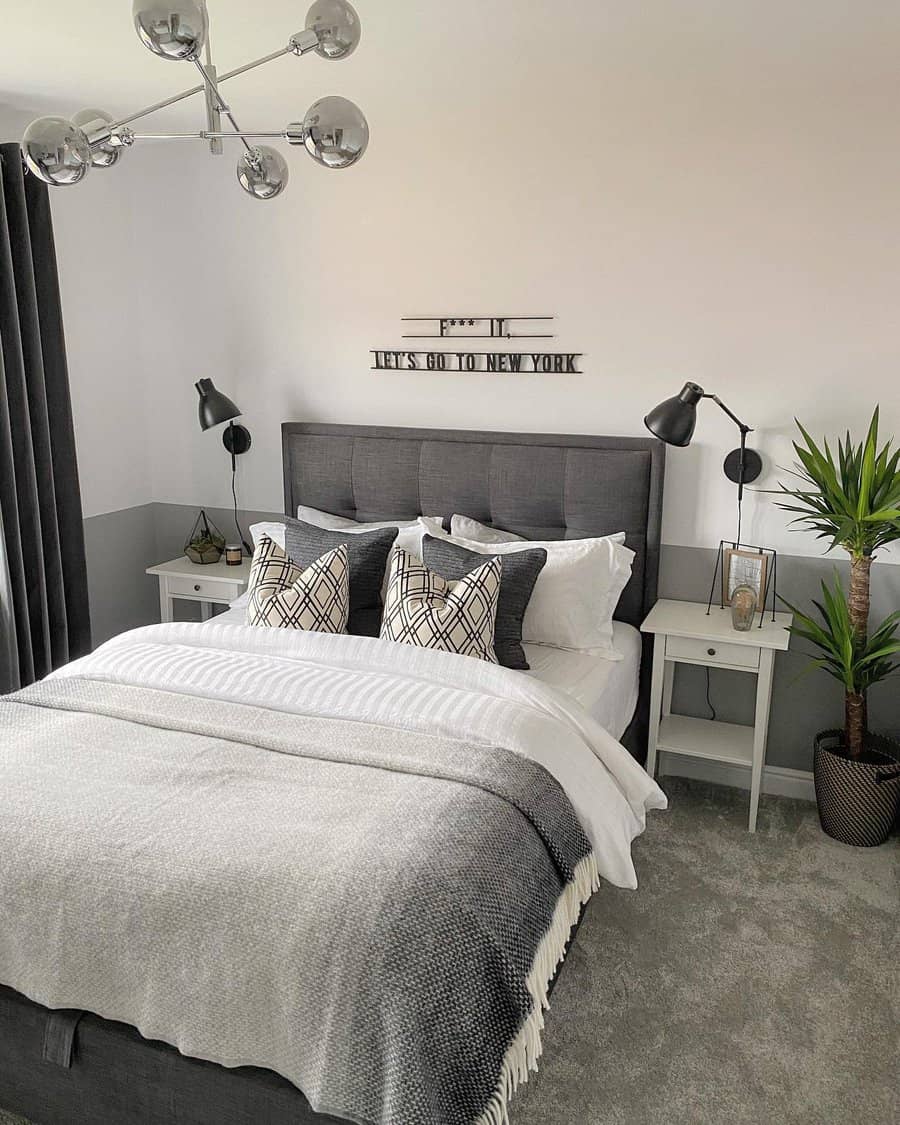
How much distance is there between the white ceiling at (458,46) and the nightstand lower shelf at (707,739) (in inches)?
84.7

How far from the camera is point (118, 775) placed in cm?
201

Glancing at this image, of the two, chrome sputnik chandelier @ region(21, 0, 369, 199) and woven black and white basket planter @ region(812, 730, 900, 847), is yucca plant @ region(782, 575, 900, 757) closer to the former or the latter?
woven black and white basket planter @ region(812, 730, 900, 847)

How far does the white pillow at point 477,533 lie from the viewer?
3.36 meters

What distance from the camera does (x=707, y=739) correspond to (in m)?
3.24

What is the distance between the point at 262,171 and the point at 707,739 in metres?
2.35

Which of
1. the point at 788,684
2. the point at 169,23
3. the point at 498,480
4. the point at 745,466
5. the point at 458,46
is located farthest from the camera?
the point at 498,480

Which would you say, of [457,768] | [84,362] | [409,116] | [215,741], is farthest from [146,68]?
[457,768]

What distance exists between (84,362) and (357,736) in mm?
2477

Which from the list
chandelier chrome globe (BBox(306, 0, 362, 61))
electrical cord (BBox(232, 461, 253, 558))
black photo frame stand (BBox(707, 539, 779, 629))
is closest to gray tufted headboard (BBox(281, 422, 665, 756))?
black photo frame stand (BBox(707, 539, 779, 629))

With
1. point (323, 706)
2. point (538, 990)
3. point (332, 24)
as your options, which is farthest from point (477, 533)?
point (332, 24)

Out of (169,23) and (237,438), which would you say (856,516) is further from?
(237,438)

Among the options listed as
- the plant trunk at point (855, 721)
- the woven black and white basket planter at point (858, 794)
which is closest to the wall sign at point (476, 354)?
the plant trunk at point (855, 721)

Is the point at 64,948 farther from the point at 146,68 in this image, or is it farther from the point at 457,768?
the point at 146,68

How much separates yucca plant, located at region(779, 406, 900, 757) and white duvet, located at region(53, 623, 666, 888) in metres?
0.92
